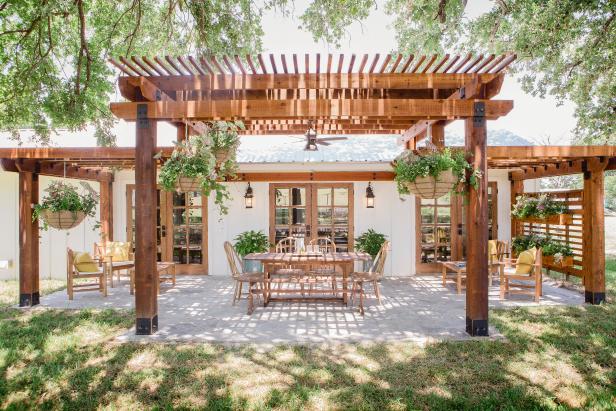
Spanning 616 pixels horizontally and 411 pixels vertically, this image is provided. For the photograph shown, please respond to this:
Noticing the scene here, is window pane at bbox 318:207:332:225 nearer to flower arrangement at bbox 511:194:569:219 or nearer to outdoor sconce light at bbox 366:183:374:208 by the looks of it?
outdoor sconce light at bbox 366:183:374:208

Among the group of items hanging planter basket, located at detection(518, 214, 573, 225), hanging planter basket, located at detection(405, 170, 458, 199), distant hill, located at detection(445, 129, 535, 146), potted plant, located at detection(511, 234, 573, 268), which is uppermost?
distant hill, located at detection(445, 129, 535, 146)

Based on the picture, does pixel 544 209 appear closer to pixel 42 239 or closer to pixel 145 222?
pixel 145 222

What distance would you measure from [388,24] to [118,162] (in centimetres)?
688

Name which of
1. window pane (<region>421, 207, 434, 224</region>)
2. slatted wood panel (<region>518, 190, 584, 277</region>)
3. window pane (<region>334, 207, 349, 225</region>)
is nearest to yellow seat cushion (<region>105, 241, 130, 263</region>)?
window pane (<region>334, 207, 349, 225</region>)

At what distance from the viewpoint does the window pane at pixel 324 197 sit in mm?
8477

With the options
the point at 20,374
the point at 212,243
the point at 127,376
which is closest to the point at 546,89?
the point at 212,243

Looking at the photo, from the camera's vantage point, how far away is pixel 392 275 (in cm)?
836

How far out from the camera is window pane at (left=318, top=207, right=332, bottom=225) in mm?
8492

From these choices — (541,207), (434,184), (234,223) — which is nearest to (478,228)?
(434,184)

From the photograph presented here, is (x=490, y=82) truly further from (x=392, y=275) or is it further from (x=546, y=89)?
(x=546, y=89)

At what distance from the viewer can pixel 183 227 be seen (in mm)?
8594

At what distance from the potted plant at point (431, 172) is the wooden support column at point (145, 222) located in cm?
270

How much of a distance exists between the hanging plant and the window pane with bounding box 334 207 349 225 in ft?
14.6

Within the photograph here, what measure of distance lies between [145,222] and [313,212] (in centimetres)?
471
